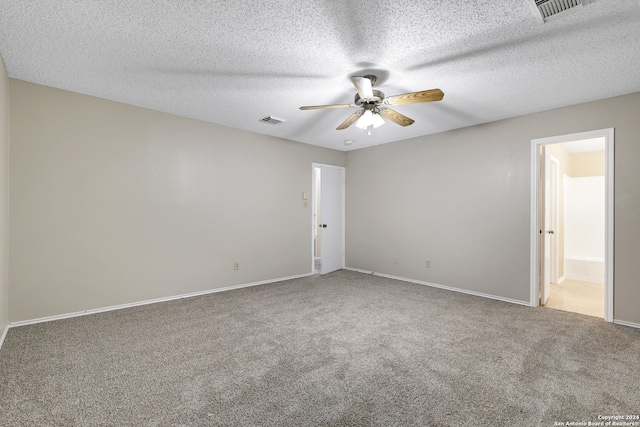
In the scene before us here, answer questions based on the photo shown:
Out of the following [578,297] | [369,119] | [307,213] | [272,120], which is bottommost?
[578,297]

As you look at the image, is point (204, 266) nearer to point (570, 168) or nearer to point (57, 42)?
point (57, 42)

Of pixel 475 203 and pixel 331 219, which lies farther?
pixel 331 219

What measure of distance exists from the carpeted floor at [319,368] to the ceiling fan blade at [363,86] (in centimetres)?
225

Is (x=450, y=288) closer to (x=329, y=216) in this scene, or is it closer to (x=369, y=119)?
(x=329, y=216)

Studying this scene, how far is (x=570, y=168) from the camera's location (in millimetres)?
5832

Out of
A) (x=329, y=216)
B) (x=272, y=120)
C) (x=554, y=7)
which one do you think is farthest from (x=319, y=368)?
(x=329, y=216)

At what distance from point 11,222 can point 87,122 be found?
127 cm

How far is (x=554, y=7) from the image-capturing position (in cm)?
192

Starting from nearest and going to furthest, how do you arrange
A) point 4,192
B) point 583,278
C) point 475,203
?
point 4,192, point 475,203, point 583,278

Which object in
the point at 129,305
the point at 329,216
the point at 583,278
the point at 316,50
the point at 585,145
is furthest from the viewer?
the point at 329,216

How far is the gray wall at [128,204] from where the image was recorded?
3129 mm

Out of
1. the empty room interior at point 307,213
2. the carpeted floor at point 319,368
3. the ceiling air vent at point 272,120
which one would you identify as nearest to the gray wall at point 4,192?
the empty room interior at point 307,213

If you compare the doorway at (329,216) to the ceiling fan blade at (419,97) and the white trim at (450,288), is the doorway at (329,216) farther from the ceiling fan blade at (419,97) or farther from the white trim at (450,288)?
the ceiling fan blade at (419,97)

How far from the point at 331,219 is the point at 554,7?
14.9 ft
